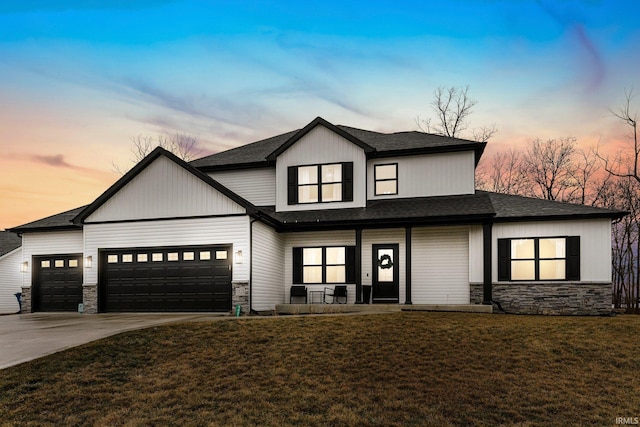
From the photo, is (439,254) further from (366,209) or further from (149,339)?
(149,339)

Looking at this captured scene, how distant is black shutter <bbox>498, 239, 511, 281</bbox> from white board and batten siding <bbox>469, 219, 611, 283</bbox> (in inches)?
5.6

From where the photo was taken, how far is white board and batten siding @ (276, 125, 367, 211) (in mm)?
19594

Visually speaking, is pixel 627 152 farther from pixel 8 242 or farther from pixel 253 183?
pixel 8 242

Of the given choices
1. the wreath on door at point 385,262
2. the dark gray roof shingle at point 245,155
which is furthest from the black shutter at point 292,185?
the wreath on door at point 385,262

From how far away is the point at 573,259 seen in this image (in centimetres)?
1733

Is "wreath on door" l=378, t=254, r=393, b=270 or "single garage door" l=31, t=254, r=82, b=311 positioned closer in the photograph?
"wreath on door" l=378, t=254, r=393, b=270

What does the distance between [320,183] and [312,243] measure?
8.38ft

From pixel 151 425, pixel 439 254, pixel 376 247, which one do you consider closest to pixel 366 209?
pixel 376 247

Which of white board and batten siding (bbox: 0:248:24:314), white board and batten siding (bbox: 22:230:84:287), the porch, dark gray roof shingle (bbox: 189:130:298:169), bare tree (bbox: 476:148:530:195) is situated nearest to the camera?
the porch

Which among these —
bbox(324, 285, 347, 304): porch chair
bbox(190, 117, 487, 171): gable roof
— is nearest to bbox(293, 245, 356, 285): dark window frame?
bbox(324, 285, 347, 304): porch chair

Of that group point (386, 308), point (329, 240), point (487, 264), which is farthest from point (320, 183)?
point (487, 264)

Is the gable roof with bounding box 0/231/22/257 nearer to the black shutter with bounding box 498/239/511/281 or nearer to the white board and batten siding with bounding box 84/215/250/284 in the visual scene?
the white board and batten siding with bounding box 84/215/250/284

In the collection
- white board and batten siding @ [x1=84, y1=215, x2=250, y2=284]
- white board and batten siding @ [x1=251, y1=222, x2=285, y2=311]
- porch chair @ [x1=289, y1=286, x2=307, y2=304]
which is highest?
white board and batten siding @ [x1=84, y1=215, x2=250, y2=284]

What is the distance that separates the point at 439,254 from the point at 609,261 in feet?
19.3
